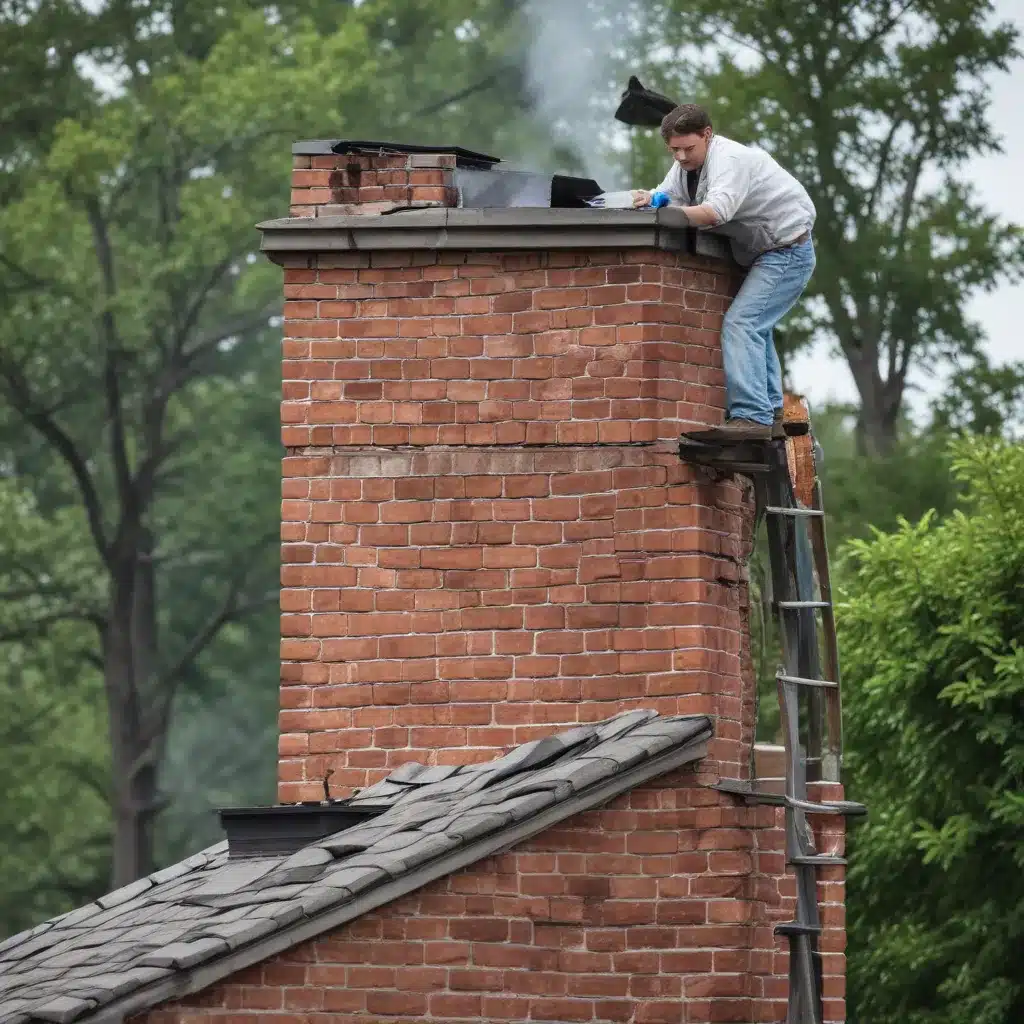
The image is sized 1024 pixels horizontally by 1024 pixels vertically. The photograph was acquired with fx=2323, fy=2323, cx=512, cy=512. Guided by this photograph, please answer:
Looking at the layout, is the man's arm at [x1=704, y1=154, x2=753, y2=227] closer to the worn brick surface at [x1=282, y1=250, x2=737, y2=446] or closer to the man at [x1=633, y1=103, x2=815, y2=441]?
the man at [x1=633, y1=103, x2=815, y2=441]

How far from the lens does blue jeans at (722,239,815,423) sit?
10.5 m

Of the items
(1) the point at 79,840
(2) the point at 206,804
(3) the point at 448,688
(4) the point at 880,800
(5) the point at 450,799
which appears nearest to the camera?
(5) the point at 450,799

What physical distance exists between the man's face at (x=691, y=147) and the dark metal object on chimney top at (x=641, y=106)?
1030mm

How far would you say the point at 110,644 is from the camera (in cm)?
3247

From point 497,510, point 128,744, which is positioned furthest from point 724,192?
point 128,744

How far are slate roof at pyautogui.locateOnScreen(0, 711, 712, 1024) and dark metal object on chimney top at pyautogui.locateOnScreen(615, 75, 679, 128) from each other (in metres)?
3.34

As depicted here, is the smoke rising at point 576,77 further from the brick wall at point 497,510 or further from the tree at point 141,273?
the brick wall at point 497,510

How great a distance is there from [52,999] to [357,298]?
3.54 metres

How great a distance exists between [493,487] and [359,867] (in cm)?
204

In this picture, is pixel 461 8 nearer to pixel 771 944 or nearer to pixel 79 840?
pixel 79 840

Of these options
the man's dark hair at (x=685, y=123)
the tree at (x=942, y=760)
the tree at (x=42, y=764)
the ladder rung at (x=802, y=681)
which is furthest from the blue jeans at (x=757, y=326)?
the tree at (x=42, y=764)

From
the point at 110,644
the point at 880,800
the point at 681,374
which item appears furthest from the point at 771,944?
the point at 110,644

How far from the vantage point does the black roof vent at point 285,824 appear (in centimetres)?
1031

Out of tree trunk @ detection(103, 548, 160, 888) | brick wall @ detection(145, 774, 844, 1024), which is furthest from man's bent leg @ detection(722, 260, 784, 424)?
tree trunk @ detection(103, 548, 160, 888)
